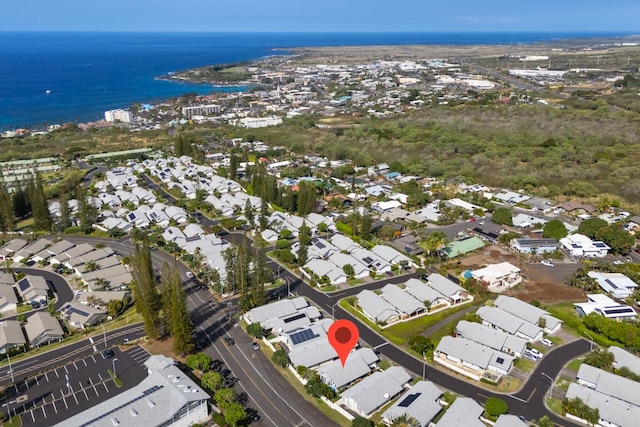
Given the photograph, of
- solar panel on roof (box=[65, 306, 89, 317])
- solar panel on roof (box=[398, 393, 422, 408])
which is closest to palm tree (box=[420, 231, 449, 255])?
solar panel on roof (box=[398, 393, 422, 408])

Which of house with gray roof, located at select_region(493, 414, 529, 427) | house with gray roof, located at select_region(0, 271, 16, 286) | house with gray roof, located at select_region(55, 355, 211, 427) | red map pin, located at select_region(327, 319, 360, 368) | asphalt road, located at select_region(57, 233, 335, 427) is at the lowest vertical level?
asphalt road, located at select_region(57, 233, 335, 427)

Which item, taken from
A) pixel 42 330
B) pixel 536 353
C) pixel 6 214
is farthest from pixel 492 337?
pixel 6 214

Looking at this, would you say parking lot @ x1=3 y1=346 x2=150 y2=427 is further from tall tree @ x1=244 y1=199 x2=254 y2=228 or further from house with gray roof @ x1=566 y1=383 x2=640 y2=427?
house with gray roof @ x1=566 y1=383 x2=640 y2=427

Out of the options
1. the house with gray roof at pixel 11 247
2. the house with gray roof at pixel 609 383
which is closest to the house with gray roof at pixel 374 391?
the house with gray roof at pixel 609 383

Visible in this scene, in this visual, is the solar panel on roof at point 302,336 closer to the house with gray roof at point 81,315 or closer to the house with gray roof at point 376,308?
the house with gray roof at point 376,308

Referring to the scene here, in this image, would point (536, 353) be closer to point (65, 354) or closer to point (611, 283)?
point (611, 283)
